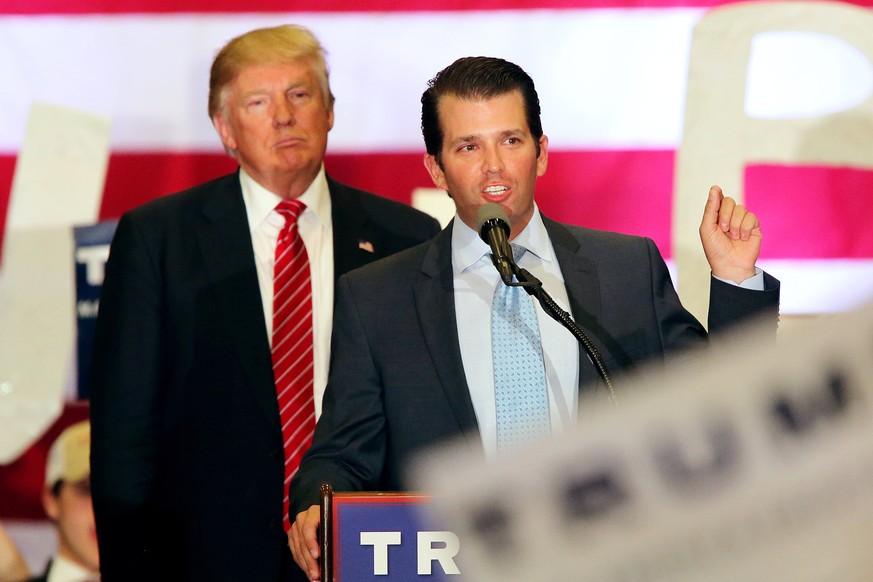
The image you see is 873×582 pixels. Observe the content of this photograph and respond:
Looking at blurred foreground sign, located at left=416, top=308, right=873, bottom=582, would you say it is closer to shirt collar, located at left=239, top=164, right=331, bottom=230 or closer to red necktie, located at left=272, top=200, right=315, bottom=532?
red necktie, located at left=272, top=200, right=315, bottom=532

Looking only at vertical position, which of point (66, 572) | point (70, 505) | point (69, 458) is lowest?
point (66, 572)

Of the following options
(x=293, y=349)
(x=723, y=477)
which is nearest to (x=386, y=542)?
→ (x=723, y=477)

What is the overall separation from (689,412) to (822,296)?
2.60 metres

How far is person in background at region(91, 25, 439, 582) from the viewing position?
8.05ft

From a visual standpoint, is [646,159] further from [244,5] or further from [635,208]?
[244,5]

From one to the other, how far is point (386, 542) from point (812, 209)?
73.9 inches

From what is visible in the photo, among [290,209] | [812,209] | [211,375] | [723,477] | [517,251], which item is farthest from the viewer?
[812,209]

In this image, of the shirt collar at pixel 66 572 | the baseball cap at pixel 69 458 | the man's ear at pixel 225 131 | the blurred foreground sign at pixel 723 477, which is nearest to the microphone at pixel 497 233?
the blurred foreground sign at pixel 723 477

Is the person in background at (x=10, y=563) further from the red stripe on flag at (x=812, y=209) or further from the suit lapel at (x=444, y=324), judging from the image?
the red stripe on flag at (x=812, y=209)

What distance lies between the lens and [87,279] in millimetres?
2990

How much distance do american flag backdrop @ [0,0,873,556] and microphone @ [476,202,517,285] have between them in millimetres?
1342

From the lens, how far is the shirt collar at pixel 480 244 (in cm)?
192

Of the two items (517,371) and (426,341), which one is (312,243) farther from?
(517,371)

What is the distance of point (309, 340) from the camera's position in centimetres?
250
